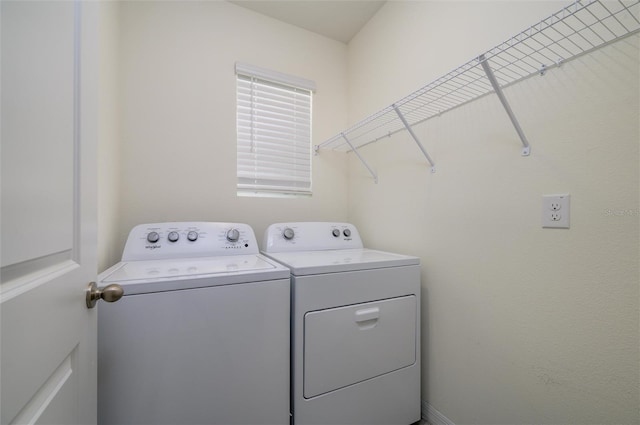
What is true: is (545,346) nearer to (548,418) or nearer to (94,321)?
(548,418)

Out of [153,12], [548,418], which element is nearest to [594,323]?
[548,418]

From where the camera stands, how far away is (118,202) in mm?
1484

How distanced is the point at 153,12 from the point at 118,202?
3.94ft

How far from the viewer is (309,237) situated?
5.68 ft

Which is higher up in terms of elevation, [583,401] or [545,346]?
[545,346]

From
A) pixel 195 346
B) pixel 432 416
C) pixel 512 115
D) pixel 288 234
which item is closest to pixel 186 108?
pixel 288 234

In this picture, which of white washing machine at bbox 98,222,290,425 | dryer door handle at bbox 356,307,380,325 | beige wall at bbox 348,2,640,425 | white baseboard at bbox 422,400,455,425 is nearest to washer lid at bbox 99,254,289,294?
white washing machine at bbox 98,222,290,425

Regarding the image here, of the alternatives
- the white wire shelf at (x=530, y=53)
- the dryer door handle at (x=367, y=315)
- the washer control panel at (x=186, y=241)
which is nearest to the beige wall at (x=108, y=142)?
the washer control panel at (x=186, y=241)

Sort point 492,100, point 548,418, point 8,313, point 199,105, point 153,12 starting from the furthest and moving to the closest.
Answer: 1. point 199,105
2. point 153,12
3. point 492,100
4. point 548,418
5. point 8,313

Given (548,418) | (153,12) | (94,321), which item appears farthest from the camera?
(153,12)

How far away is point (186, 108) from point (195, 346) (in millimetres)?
1453

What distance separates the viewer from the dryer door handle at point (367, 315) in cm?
120

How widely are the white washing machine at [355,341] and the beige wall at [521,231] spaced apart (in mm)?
203

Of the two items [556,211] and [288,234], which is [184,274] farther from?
[556,211]
